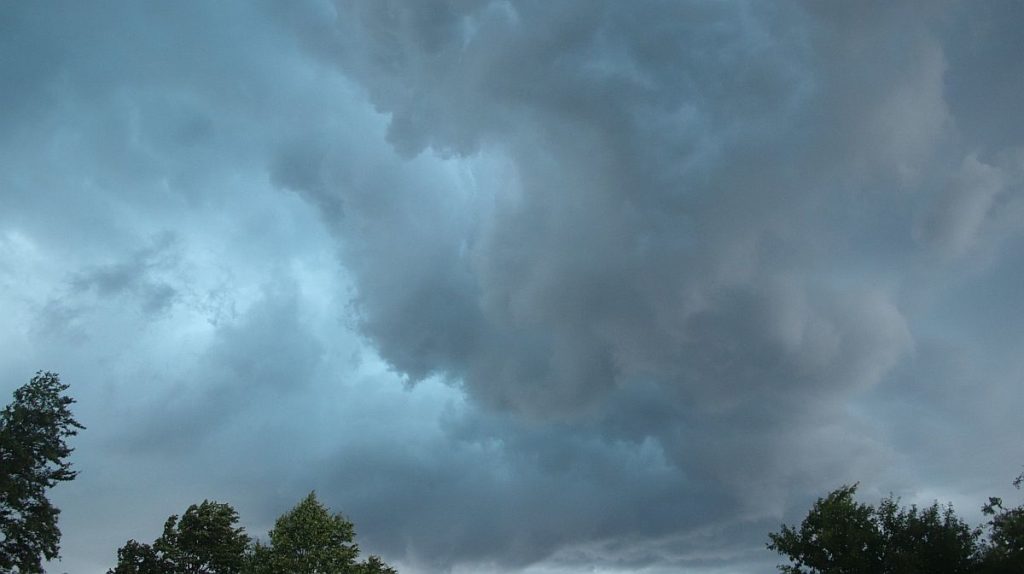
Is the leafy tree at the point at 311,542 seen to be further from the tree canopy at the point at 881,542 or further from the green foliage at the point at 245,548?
the tree canopy at the point at 881,542

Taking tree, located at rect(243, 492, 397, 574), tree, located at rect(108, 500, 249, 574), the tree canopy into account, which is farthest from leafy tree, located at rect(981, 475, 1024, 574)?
tree, located at rect(108, 500, 249, 574)

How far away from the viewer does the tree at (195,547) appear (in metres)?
69.8

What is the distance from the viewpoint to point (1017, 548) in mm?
42156

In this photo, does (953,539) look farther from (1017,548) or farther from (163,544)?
(163,544)

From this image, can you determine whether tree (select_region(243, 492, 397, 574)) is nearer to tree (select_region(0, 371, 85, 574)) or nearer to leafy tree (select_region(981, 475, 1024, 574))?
tree (select_region(0, 371, 85, 574))

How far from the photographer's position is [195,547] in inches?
2854

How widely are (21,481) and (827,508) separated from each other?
65.3m

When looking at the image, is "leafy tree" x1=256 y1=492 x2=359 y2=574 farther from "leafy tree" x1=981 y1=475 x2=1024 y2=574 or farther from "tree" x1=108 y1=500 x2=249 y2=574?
"leafy tree" x1=981 y1=475 x2=1024 y2=574

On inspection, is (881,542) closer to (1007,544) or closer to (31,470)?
(1007,544)

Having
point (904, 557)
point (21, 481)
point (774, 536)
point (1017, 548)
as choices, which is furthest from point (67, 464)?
point (1017, 548)

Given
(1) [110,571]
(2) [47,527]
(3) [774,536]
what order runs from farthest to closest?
(1) [110,571], (3) [774,536], (2) [47,527]

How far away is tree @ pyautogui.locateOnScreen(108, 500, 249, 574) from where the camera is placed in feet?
229

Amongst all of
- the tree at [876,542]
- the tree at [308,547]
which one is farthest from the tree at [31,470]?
the tree at [876,542]

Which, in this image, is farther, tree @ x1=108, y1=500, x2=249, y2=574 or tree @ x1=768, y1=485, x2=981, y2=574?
tree @ x1=108, y1=500, x2=249, y2=574
